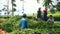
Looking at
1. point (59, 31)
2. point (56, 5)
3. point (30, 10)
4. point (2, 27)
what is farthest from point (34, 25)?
point (56, 5)

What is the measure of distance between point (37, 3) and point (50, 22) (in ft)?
46.1

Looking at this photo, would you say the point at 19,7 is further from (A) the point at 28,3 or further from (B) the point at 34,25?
(B) the point at 34,25

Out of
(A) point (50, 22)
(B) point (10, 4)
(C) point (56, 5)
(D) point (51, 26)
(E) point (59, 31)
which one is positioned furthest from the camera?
(C) point (56, 5)

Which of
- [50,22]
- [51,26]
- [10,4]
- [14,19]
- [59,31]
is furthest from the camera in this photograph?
[10,4]

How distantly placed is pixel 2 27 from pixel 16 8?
438 inches

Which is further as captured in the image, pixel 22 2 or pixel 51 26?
pixel 22 2

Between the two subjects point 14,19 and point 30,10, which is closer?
point 14,19

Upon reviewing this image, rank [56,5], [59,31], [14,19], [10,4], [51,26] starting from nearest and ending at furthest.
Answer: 1. [59,31]
2. [51,26]
3. [14,19]
4. [10,4]
5. [56,5]

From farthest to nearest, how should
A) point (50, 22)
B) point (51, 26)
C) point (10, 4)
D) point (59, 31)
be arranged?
point (10, 4) → point (50, 22) → point (51, 26) → point (59, 31)

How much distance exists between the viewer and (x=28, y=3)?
29781 mm

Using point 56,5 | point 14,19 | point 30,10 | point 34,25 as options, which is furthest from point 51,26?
point 56,5

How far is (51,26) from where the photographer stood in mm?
15320

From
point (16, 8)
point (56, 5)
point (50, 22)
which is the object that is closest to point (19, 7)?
point (16, 8)

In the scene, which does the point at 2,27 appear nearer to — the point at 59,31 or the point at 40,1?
the point at 59,31
